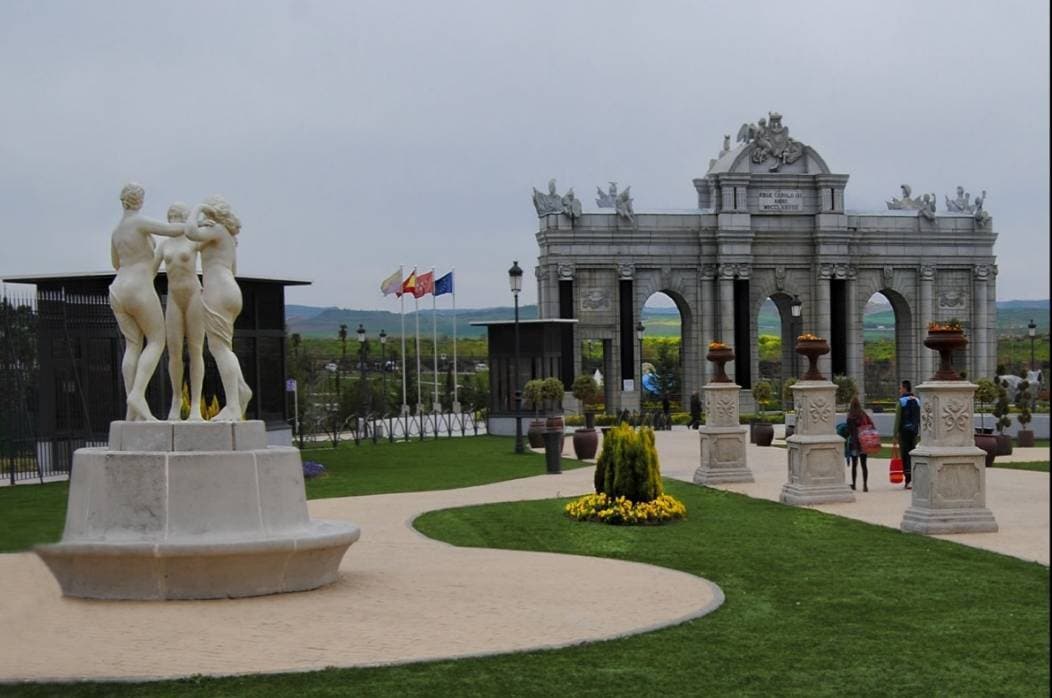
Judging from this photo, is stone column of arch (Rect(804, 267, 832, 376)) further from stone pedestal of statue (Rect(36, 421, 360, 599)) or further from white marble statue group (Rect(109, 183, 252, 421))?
stone pedestal of statue (Rect(36, 421, 360, 599))

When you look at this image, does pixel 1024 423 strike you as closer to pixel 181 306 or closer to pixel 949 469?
pixel 949 469

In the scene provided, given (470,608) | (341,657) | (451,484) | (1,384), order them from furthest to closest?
1. (1,384)
2. (451,484)
3. (470,608)
4. (341,657)

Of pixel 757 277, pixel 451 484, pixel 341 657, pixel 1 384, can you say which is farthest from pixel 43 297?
pixel 757 277

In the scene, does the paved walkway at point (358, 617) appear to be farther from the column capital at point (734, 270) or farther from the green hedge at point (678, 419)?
the column capital at point (734, 270)

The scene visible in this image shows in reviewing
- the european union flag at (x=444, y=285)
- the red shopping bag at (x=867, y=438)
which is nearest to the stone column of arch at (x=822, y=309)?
the european union flag at (x=444, y=285)

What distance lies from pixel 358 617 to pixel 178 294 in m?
3.90

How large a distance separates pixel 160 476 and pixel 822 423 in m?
11.9

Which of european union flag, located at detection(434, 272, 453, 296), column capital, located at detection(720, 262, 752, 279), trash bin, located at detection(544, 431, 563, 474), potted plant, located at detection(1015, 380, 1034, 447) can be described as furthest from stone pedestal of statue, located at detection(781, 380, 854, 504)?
column capital, located at detection(720, 262, 752, 279)

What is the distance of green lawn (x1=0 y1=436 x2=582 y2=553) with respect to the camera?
2098cm

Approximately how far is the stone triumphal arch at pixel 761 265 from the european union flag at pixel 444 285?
6141mm

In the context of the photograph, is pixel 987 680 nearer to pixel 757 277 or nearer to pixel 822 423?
pixel 822 423

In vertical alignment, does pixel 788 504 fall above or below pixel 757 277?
below

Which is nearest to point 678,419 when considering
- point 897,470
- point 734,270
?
point 734,270

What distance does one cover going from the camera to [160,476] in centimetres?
1241
